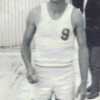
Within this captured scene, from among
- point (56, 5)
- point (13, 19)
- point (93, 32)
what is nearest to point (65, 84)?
point (56, 5)

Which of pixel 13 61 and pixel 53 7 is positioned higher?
pixel 53 7

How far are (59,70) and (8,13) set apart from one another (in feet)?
26.6

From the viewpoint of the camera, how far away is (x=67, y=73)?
4.15 m

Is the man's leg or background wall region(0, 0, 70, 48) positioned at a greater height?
the man's leg

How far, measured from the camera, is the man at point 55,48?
13.1 feet

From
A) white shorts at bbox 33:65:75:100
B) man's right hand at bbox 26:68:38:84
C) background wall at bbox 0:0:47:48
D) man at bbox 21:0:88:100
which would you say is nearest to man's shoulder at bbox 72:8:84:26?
man at bbox 21:0:88:100

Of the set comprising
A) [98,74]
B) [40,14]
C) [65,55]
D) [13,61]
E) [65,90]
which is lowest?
[13,61]

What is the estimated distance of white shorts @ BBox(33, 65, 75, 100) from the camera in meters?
4.14

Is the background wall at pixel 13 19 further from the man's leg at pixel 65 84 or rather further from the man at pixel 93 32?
the man's leg at pixel 65 84

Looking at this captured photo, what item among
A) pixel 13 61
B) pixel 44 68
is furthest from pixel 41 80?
pixel 13 61

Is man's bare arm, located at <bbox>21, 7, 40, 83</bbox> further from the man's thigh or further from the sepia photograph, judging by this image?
the man's thigh

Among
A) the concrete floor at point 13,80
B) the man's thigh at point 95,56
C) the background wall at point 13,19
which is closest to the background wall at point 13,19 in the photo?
the background wall at point 13,19

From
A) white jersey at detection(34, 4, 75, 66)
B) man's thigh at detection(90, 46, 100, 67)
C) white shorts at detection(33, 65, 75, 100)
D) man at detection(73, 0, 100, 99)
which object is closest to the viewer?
white jersey at detection(34, 4, 75, 66)

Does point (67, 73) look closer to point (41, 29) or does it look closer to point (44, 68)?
point (44, 68)
